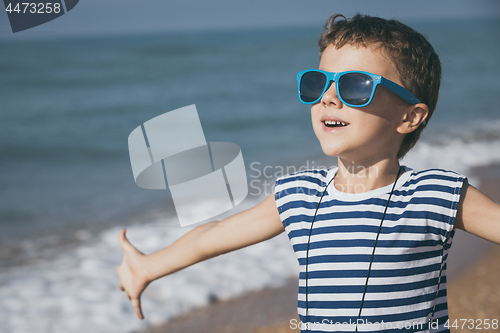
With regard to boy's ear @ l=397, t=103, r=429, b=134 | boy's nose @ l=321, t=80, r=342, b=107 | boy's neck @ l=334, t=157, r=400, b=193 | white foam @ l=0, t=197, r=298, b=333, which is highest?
boy's nose @ l=321, t=80, r=342, b=107

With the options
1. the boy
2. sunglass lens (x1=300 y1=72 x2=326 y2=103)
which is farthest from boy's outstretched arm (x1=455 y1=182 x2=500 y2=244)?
sunglass lens (x1=300 y1=72 x2=326 y2=103)

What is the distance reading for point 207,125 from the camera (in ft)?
34.9

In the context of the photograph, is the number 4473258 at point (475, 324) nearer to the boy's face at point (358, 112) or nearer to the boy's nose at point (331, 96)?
the boy's face at point (358, 112)

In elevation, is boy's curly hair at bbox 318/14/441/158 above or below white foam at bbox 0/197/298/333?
above

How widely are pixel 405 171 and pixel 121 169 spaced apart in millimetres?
6521

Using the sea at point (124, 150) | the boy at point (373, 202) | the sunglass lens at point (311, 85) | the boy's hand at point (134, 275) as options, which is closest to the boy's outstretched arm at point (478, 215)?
the boy at point (373, 202)

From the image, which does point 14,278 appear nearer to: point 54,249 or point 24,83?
point 54,249

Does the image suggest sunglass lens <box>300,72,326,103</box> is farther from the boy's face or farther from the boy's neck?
the boy's neck

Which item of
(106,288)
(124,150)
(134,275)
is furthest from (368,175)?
(124,150)

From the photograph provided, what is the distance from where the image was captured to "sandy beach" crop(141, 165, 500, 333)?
2.74m

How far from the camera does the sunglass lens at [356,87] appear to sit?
1.22m

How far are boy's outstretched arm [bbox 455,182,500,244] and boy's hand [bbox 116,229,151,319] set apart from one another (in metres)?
1.04

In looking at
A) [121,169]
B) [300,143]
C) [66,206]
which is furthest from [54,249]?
[300,143]

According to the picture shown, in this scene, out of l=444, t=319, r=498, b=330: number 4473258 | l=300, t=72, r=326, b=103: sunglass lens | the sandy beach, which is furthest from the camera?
the sandy beach
